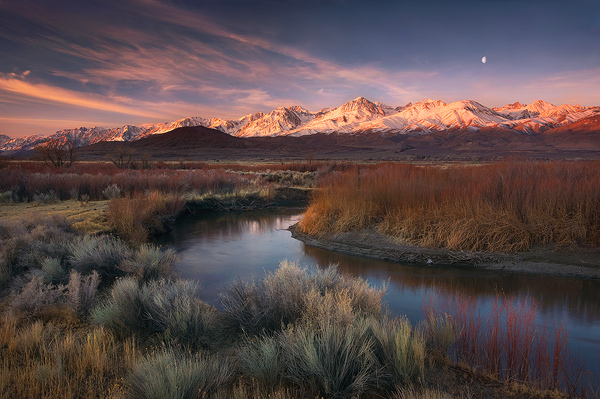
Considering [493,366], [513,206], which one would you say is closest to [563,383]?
[493,366]

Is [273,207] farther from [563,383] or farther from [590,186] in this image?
[563,383]

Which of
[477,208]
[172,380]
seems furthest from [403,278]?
[172,380]

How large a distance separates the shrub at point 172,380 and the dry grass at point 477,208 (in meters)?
8.16

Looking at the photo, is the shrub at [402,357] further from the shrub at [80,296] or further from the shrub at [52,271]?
the shrub at [52,271]

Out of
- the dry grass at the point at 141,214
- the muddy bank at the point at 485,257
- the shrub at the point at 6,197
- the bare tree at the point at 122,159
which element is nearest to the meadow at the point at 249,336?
the muddy bank at the point at 485,257

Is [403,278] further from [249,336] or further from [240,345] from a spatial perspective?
[240,345]

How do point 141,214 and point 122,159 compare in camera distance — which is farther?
point 122,159

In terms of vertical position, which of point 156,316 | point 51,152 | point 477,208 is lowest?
point 156,316

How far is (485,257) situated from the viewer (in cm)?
919

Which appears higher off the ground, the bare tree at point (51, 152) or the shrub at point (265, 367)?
the bare tree at point (51, 152)

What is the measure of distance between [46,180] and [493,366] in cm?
2056

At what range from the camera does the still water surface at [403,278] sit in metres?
6.38

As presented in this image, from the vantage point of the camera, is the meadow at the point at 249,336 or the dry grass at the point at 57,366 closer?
the dry grass at the point at 57,366

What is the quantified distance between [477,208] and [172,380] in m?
9.46
